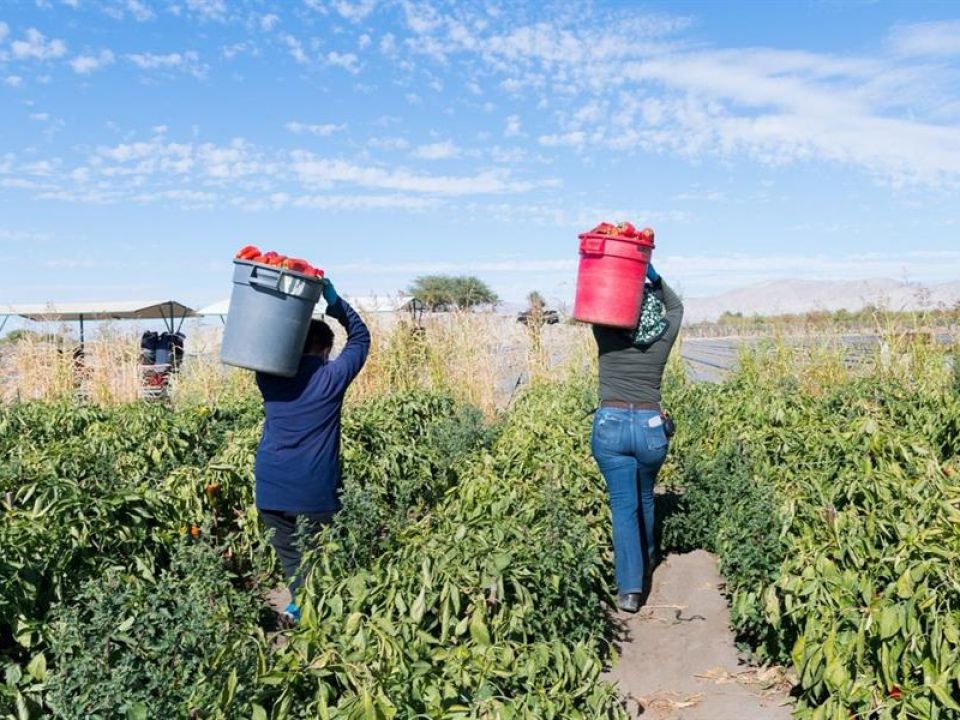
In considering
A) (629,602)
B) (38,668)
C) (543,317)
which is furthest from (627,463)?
(543,317)

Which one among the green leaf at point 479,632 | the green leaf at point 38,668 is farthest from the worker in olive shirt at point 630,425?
the green leaf at point 38,668

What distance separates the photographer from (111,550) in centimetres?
387

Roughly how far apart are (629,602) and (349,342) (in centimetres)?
184

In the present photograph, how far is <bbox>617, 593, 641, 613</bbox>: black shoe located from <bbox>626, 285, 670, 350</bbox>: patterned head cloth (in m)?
1.21

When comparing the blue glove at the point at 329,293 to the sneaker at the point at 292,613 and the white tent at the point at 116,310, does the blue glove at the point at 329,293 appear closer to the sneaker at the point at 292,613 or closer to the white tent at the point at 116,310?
the sneaker at the point at 292,613

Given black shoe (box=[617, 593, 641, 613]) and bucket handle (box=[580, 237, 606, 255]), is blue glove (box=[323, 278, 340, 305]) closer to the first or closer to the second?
bucket handle (box=[580, 237, 606, 255])

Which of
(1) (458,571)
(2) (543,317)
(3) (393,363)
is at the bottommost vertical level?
(1) (458,571)

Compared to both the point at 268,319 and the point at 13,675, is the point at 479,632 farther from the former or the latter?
the point at 268,319

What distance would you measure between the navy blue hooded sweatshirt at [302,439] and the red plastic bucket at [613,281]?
1208mm

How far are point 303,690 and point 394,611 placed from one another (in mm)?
479

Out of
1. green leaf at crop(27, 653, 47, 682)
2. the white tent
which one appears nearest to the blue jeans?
green leaf at crop(27, 653, 47, 682)

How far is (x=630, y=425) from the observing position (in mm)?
4324

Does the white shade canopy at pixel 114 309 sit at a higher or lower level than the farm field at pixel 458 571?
higher

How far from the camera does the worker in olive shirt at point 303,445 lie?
387 cm
